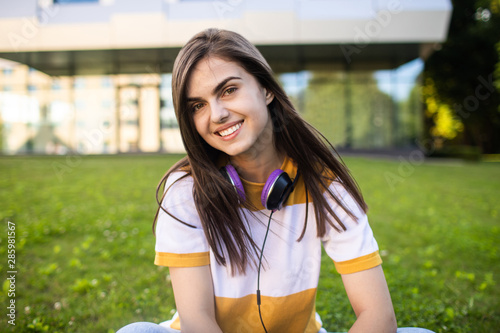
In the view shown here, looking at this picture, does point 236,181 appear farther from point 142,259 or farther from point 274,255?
point 142,259

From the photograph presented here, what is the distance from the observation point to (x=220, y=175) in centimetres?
168

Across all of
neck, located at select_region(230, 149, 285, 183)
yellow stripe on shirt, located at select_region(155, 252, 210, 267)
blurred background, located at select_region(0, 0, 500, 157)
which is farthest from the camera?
blurred background, located at select_region(0, 0, 500, 157)

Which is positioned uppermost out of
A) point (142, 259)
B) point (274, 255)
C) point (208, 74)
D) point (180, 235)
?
point (208, 74)

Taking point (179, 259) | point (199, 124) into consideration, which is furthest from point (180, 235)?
point (199, 124)

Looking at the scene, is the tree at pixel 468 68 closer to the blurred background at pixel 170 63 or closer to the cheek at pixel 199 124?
the blurred background at pixel 170 63

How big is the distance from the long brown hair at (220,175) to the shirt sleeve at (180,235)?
3cm

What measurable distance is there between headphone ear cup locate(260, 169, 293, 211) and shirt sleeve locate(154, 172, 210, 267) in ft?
1.07

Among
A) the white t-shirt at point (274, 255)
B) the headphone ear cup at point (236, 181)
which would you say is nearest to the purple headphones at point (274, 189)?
the headphone ear cup at point (236, 181)

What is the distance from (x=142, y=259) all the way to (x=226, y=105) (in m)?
3.17

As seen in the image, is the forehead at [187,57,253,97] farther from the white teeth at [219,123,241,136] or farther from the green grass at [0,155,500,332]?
the green grass at [0,155,500,332]

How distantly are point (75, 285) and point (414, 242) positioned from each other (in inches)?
174

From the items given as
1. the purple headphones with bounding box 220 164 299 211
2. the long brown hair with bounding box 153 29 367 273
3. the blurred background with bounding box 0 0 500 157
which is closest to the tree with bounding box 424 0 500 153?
the blurred background with bounding box 0 0 500 157

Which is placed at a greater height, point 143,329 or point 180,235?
point 180,235

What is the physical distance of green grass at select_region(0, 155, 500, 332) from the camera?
2.97 metres
